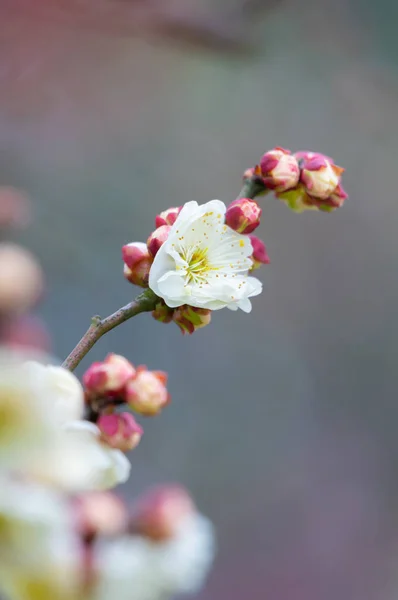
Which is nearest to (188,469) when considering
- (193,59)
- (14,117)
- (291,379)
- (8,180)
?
(291,379)

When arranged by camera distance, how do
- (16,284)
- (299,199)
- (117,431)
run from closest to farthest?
(117,431)
(299,199)
(16,284)

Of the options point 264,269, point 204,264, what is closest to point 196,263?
point 204,264

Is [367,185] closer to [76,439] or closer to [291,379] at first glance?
[291,379]

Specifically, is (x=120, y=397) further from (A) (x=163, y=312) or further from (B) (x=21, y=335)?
(B) (x=21, y=335)

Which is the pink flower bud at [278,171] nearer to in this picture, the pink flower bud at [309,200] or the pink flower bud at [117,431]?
the pink flower bud at [309,200]

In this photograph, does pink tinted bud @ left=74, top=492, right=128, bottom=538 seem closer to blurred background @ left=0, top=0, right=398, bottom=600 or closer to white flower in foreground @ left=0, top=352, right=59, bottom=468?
white flower in foreground @ left=0, top=352, right=59, bottom=468

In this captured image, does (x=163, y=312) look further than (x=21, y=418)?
Yes

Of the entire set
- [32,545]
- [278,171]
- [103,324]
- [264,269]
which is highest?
[264,269]
